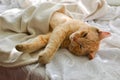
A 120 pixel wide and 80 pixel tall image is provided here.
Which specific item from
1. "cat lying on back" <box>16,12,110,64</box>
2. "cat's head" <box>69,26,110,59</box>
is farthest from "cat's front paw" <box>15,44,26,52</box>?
"cat's head" <box>69,26,110,59</box>

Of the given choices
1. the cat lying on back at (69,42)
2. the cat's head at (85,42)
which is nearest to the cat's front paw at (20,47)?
the cat lying on back at (69,42)

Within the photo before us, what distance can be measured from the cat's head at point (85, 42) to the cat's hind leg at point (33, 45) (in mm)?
123

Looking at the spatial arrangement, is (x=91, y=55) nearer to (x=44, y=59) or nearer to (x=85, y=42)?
(x=85, y=42)

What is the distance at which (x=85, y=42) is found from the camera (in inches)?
34.2

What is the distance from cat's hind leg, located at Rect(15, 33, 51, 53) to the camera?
85 centimetres

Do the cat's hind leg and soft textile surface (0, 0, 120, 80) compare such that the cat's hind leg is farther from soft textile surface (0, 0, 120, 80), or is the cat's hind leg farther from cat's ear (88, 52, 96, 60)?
cat's ear (88, 52, 96, 60)

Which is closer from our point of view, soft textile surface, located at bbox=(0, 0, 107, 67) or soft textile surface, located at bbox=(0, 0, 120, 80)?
soft textile surface, located at bbox=(0, 0, 120, 80)

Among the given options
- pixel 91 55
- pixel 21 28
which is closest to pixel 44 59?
pixel 91 55

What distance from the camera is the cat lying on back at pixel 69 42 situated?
2.80 ft

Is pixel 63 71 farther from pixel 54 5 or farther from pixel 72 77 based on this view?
pixel 54 5

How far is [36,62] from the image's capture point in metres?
0.87

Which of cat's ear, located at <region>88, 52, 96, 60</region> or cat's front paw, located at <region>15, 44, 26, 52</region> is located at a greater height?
cat's front paw, located at <region>15, 44, 26, 52</region>

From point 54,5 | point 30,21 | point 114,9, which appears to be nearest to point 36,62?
point 30,21

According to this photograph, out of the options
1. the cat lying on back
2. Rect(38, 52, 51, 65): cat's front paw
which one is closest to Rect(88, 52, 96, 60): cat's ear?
the cat lying on back
